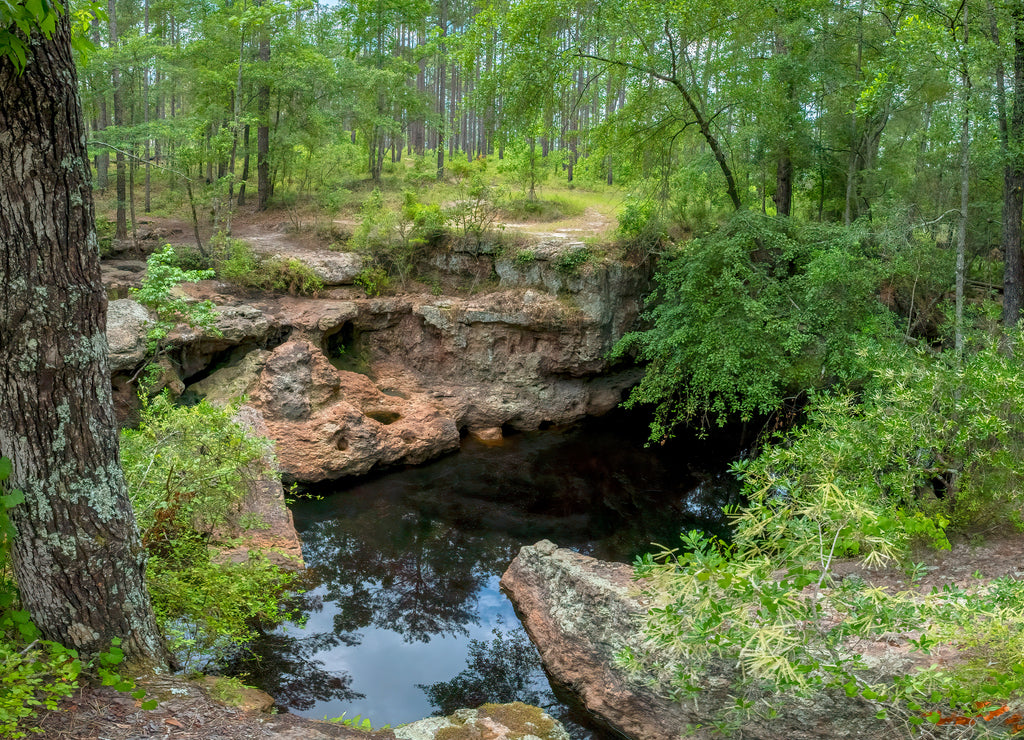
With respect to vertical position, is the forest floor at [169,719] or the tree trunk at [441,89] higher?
the tree trunk at [441,89]

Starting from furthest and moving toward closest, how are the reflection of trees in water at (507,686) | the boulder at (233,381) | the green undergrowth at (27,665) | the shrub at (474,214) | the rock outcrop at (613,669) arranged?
the shrub at (474,214) → the boulder at (233,381) → the reflection of trees in water at (507,686) → the rock outcrop at (613,669) → the green undergrowth at (27,665)

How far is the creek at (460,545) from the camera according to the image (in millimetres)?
7281

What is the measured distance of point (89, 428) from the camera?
13.8ft

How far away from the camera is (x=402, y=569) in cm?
965

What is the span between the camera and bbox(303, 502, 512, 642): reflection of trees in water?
8531mm

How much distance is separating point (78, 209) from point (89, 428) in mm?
1287

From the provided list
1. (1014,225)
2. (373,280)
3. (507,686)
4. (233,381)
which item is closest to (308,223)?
(373,280)

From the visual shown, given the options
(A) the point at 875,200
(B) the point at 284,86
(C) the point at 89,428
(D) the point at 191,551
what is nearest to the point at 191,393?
(D) the point at 191,551

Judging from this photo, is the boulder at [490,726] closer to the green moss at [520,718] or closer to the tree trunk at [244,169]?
the green moss at [520,718]

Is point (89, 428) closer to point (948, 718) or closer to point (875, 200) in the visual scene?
point (948, 718)

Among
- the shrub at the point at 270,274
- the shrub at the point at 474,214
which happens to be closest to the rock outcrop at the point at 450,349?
the shrub at the point at 270,274

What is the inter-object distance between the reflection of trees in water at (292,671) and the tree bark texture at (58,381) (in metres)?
2.59

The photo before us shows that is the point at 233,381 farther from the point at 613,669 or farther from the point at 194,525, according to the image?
the point at 613,669

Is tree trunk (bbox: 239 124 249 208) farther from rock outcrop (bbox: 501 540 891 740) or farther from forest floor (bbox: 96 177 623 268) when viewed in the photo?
rock outcrop (bbox: 501 540 891 740)
